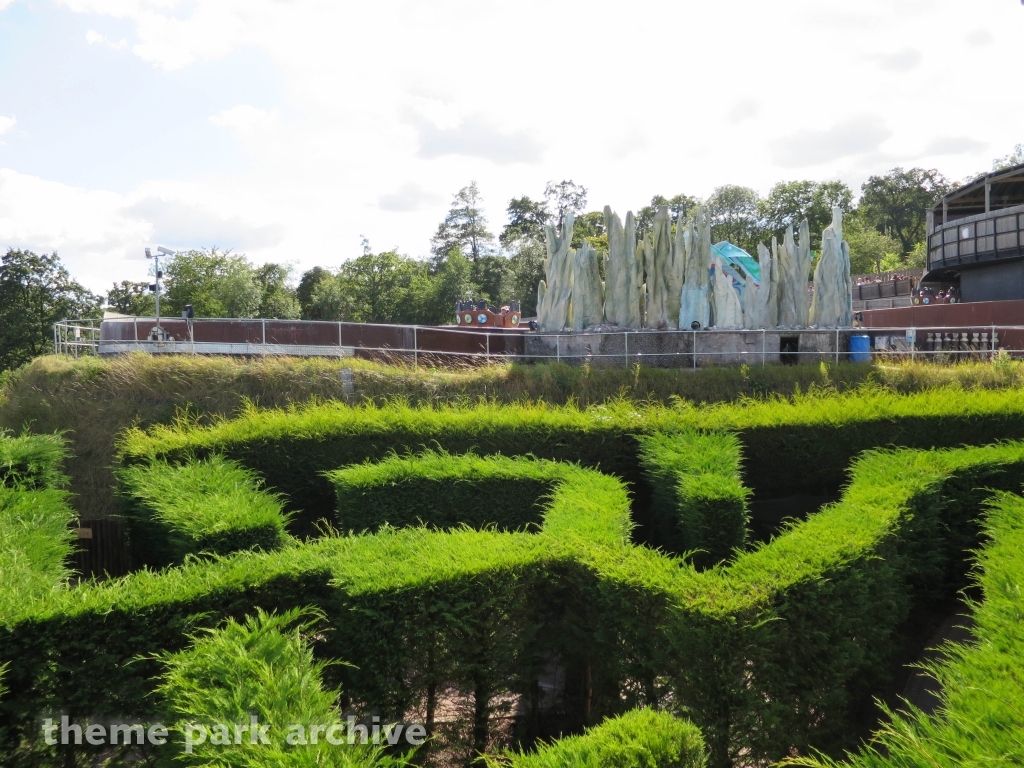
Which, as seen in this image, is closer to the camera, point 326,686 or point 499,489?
point 326,686

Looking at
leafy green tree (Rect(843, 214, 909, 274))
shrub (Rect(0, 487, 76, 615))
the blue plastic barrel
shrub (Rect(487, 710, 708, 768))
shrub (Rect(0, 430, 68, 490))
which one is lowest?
shrub (Rect(487, 710, 708, 768))

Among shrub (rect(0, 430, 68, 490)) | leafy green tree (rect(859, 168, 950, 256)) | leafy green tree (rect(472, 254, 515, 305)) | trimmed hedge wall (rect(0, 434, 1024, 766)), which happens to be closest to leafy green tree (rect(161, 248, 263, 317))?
leafy green tree (rect(472, 254, 515, 305))

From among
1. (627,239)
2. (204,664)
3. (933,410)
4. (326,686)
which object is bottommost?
(326,686)

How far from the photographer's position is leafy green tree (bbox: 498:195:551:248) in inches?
2362

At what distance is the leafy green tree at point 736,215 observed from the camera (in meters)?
58.8

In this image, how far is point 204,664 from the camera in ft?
14.2

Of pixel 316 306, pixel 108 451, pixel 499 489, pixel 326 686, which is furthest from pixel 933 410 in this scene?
pixel 316 306

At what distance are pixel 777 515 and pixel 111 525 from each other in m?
8.08

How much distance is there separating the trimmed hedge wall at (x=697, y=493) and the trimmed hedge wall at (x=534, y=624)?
3.93 feet

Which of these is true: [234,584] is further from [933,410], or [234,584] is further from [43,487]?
[933,410]

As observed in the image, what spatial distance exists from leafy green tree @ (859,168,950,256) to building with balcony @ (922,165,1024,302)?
3514cm

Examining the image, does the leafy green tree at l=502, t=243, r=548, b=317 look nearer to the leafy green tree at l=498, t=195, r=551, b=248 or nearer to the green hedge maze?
the leafy green tree at l=498, t=195, r=551, b=248

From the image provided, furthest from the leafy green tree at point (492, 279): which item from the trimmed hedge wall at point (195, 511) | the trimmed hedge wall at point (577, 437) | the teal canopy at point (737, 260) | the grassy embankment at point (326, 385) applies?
the trimmed hedge wall at point (195, 511)

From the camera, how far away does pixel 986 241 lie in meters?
30.5
